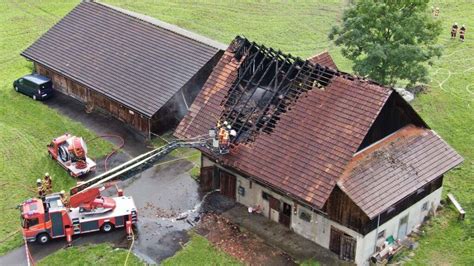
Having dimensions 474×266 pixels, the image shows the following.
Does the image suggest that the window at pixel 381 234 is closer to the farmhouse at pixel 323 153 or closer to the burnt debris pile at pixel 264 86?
the farmhouse at pixel 323 153

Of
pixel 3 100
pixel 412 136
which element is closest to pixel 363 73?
pixel 412 136

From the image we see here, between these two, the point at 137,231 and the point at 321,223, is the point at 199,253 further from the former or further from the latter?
the point at 321,223

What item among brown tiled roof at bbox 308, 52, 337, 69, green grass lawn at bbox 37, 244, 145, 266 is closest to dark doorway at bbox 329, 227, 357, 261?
green grass lawn at bbox 37, 244, 145, 266

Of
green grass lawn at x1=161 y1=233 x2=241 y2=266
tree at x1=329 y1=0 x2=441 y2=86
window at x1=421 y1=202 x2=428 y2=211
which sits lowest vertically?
green grass lawn at x1=161 y1=233 x2=241 y2=266

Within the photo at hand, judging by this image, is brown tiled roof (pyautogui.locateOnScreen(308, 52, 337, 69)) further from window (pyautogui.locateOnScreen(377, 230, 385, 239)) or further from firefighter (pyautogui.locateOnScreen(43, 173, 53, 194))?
firefighter (pyautogui.locateOnScreen(43, 173, 53, 194))

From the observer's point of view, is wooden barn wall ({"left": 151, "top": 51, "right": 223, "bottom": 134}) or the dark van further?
the dark van

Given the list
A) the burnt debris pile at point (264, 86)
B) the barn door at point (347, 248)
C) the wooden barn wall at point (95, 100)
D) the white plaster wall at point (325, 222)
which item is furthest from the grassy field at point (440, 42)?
the wooden barn wall at point (95, 100)
